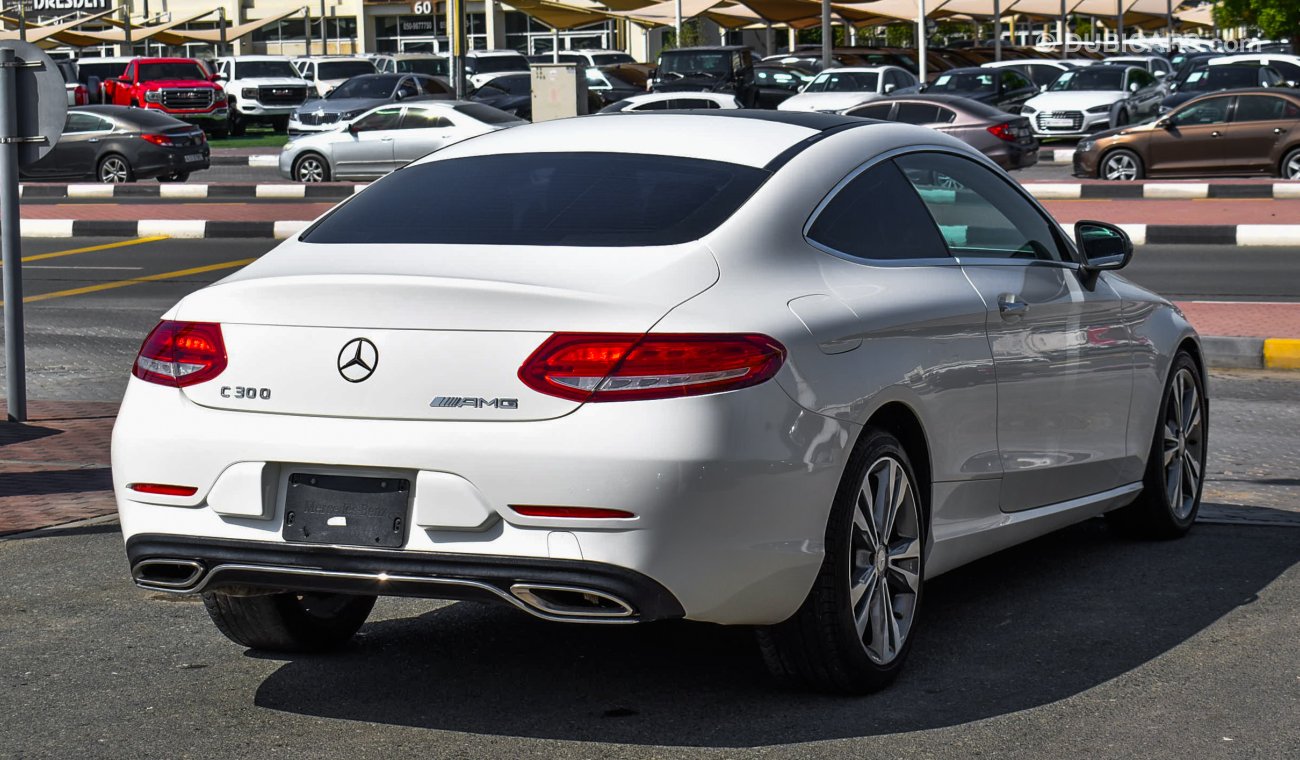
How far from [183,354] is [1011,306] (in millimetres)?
2305

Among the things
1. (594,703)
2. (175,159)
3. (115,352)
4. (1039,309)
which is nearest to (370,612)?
(594,703)

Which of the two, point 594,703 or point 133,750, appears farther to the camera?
point 594,703

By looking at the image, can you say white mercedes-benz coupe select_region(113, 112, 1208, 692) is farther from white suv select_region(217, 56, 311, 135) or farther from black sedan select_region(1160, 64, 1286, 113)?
white suv select_region(217, 56, 311, 135)

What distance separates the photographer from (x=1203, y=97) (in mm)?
26031

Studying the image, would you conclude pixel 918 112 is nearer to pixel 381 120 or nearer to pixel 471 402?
pixel 381 120

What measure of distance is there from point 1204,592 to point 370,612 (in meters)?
2.51

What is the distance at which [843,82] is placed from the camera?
3684cm

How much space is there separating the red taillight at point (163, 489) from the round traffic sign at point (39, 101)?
17.7 feet

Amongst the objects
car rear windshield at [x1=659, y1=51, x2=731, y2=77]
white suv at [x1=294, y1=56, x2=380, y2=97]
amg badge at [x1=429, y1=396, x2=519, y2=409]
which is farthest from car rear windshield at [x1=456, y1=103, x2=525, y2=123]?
white suv at [x1=294, y1=56, x2=380, y2=97]

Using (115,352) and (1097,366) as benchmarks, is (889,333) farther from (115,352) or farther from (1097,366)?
(115,352)

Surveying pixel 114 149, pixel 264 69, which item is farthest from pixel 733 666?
pixel 264 69

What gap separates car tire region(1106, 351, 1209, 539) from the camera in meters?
6.27

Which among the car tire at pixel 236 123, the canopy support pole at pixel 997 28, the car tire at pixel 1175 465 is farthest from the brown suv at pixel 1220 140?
the car tire at pixel 236 123

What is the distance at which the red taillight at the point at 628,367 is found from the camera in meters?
3.95
